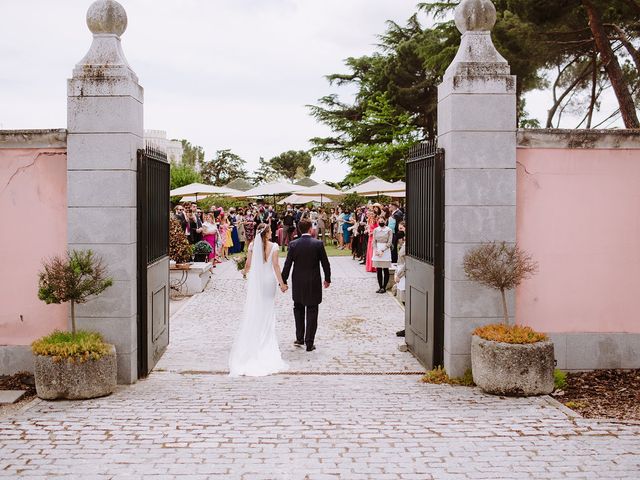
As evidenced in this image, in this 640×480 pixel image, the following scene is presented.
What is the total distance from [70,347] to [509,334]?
15.1 ft

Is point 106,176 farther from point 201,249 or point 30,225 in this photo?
point 201,249

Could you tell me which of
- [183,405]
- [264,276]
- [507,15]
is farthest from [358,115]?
[183,405]

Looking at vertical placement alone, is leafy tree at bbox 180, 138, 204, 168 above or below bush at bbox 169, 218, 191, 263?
above

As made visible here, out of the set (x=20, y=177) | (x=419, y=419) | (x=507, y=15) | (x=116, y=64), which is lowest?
(x=419, y=419)

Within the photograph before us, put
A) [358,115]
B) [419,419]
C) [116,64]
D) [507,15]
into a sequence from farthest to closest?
[358,115] < [507,15] < [116,64] < [419,419]

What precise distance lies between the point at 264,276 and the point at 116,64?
135 inches

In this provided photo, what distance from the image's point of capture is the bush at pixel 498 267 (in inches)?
305

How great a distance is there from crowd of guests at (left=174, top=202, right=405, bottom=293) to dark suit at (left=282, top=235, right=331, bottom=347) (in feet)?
1.53

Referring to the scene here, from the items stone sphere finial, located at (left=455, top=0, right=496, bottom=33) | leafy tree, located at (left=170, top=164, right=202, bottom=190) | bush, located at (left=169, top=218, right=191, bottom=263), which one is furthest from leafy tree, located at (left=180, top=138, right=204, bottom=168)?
stone sphere finial, located at (left=455, top=0, right=496, bottom=33)

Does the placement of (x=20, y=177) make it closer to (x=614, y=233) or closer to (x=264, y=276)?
(x=264, y=276)

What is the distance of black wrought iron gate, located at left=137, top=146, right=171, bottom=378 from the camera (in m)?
8.30

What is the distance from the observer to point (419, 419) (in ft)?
22.1

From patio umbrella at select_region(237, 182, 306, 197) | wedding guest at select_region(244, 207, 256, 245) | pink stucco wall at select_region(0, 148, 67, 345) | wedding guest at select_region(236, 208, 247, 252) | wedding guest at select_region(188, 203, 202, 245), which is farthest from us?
patio umbrella at select_region(237, 182, 306, 197)

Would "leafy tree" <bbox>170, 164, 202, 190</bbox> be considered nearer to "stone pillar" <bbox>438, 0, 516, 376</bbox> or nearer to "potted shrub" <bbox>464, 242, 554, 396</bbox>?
"stone pillar" <bbox>438, 0, 516, 376</bbox>
